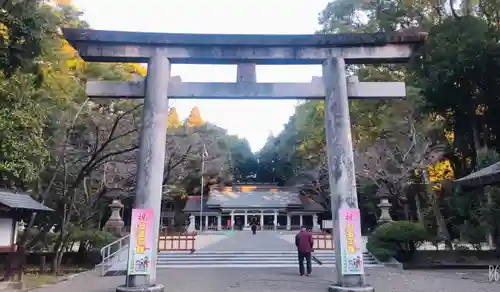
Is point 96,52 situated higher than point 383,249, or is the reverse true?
point 96,52

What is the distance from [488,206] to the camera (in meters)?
15.1

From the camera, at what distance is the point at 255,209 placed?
Result: 48750 mm

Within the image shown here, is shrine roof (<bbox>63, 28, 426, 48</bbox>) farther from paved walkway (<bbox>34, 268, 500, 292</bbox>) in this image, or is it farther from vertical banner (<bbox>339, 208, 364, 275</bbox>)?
paved walkway (<bbox>34, 268, 500, 292</bbox>)

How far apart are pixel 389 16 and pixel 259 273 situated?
15.3 metres

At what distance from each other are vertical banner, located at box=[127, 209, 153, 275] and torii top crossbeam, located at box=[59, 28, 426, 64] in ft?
12.1

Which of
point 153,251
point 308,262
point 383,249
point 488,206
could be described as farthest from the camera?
point 383,249

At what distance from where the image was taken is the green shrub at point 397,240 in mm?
16953

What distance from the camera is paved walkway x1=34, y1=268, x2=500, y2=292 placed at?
34.1 ft

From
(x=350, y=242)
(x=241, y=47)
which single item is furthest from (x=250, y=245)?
(x=241, y=47)

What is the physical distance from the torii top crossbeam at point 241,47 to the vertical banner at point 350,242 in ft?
12.3

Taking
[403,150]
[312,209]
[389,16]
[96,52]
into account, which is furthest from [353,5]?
[312,209]

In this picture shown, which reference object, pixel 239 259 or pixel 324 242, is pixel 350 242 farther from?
pixel 324 242

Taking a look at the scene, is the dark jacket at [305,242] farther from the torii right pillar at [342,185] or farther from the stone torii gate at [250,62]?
the stone torii gate at [250,62]

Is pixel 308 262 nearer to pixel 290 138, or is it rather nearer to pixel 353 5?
pixel 353 5
